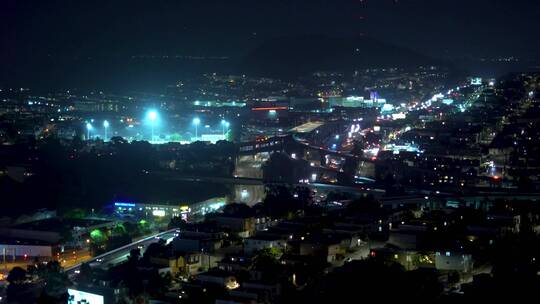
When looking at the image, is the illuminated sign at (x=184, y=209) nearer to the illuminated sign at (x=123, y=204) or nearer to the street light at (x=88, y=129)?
the illuminated sign at (x=123, y=204)

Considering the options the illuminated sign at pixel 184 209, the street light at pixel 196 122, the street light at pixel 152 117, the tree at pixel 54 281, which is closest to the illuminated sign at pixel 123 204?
the illuminated sign at pixel 184 209

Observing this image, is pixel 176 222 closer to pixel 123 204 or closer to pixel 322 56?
pixel 123 204

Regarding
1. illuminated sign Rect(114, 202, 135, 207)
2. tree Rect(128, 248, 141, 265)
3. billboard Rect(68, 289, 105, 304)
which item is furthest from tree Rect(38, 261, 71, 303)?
illuminated sign Rect(114, 202, 135, 207)

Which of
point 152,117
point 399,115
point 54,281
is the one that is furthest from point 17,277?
point 399,115

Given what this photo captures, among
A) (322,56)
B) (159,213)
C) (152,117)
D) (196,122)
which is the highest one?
(322,56)

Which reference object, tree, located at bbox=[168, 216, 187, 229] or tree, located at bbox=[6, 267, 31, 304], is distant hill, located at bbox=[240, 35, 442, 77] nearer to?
tree, located at bbox=[168, 216, 187, 229]

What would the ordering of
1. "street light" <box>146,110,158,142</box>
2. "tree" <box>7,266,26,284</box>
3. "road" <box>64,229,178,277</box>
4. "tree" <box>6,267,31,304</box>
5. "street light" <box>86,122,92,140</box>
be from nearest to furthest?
"tree" <box>6,267,31,304</box>
"tree" <box>7,266,26,284</box>
"road" <box>64,229,178,277</box>
"street light" <box>86,122,92,140</box>
"street light" <box>146,110,158,142</box>
